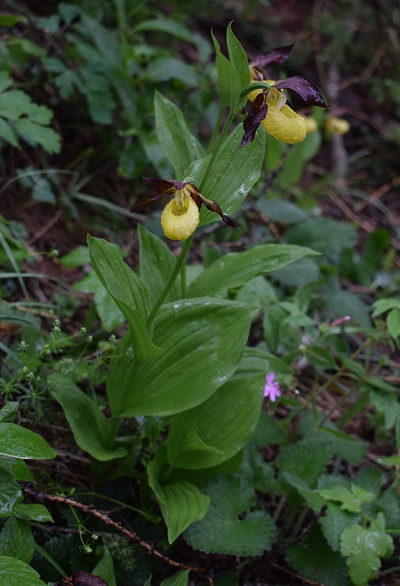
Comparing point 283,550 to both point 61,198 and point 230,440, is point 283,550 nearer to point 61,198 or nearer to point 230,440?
point 230,440

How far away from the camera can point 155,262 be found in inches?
66.6

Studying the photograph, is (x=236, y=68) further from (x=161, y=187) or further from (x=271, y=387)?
(x=271, y=387)

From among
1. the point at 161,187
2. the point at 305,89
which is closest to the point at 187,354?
the point at 161,187

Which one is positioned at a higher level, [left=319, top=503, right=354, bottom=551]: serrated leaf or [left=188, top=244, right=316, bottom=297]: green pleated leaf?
[left=188, top=244, right=316, bottom=297]: green pleated leaf

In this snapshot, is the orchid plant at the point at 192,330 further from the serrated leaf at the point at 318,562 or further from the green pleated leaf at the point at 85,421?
the serrated leaf at the point at 318,562

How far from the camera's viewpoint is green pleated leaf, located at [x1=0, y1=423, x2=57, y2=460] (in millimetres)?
1123

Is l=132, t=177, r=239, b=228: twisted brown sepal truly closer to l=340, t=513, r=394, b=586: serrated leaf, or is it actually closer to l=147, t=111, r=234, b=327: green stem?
l=147, t=111, r=234, b=327: green stem

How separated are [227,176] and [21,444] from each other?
733 mm

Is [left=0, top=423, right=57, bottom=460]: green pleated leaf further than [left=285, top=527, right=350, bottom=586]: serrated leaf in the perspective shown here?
No

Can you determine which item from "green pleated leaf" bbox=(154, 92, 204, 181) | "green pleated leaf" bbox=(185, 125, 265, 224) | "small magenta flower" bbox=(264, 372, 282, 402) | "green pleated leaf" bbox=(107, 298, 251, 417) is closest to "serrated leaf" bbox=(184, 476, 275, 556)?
"small magenta flower" bbox=(264, 372, 282, 402)

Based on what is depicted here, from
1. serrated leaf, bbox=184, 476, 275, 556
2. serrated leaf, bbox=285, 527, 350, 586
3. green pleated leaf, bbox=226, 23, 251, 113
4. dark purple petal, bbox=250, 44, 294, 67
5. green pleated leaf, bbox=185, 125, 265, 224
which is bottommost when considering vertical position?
serrated leaf, bbox=285, 527, 350, 586

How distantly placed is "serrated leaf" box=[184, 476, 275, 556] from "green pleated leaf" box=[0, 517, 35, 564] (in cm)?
41

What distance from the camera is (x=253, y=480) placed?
1.70 m

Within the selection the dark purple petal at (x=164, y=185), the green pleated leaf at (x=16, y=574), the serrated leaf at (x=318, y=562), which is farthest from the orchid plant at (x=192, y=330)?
the green pleated leaf at (x=16, y=574)
